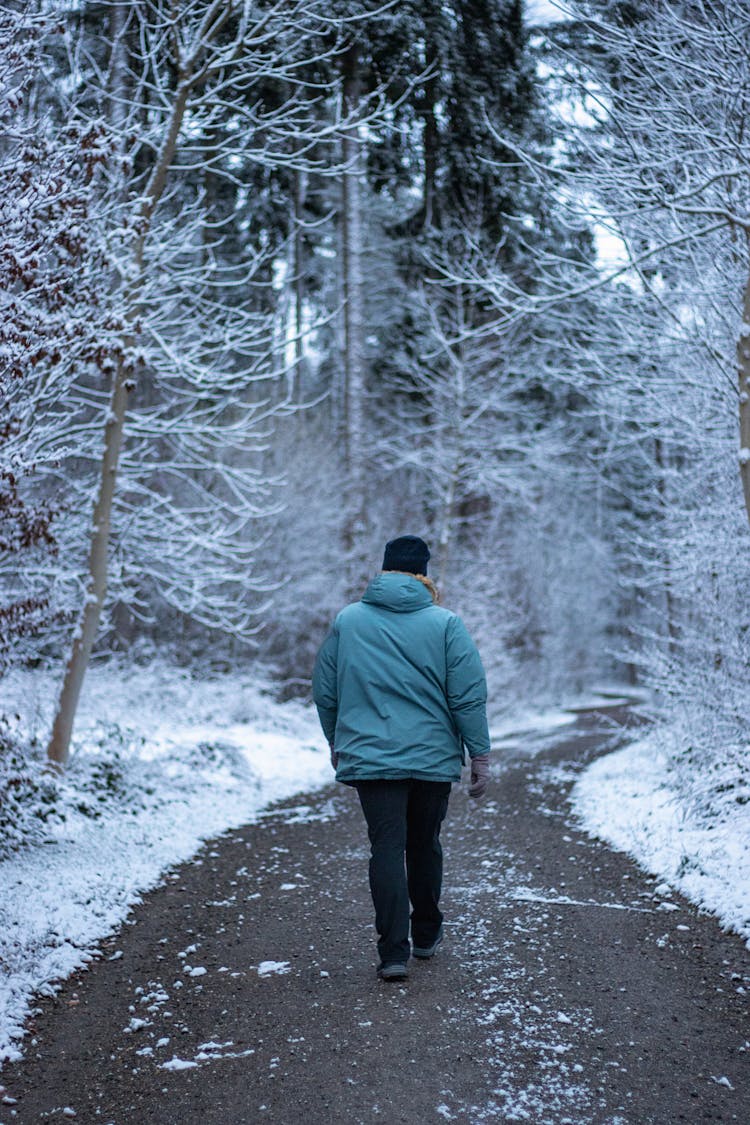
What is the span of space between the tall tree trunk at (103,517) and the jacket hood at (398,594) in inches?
194

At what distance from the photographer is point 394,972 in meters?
4.75

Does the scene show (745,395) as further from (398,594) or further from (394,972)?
(394,972)

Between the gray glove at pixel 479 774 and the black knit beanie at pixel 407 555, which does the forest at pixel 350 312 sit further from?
the gray glove at pixel 479 774

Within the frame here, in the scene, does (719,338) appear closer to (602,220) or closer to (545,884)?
(602,220)

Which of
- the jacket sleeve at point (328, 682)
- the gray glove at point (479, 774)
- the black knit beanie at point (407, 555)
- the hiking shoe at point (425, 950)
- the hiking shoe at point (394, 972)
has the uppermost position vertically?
the black knit beanie at point (407, 555)

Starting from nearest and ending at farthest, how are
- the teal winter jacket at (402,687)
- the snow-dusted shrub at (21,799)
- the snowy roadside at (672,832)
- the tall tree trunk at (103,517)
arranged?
the teal winter jacket at (402,687) < the snowy roadside at (672,832) < the snow-dusted shrub at (21,799) < the tall tree trunk at (103,517)

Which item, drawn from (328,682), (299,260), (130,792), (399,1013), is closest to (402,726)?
(328,682)

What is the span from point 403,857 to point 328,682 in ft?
3.23

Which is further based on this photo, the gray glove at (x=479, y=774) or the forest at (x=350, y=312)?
the forest at (x=350, y=312)

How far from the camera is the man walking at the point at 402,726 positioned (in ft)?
15.8

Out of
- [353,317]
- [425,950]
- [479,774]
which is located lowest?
[425,950]

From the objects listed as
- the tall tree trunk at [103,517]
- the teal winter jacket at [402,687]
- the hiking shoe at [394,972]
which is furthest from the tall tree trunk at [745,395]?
the tall tree trunk at [103,517]

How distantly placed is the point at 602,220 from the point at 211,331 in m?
4.81

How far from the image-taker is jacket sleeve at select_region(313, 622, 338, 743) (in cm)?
511
